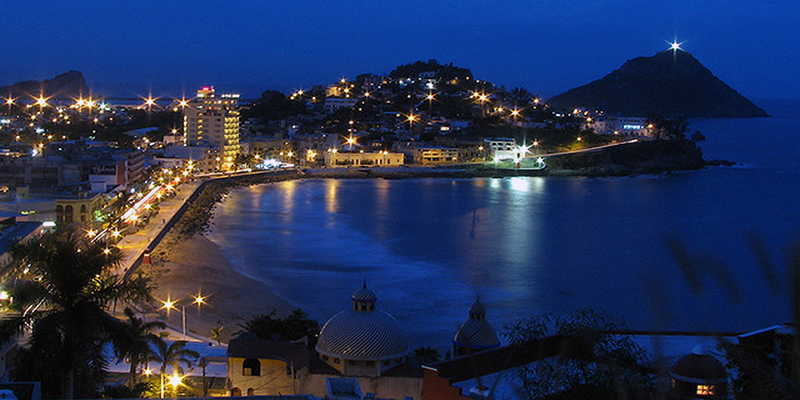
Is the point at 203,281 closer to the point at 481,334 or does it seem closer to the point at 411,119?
the point at 481,334

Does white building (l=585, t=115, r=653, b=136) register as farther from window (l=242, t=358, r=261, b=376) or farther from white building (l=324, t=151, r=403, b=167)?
window (l=242, t=358, r=261, b=376)

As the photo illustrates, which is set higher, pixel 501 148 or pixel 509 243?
pixel 501 148

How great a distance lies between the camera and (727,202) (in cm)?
2002

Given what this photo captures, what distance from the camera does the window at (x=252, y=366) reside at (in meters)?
5.46

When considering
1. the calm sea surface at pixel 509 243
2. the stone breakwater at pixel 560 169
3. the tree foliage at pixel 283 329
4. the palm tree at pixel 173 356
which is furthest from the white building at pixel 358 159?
the palm tree at pixel 173 356

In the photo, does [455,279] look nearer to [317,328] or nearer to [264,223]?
[317,328]

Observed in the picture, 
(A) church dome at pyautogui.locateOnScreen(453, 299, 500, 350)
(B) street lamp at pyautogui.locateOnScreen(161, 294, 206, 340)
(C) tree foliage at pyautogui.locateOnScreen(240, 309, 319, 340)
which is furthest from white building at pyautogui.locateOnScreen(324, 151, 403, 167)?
(A) church dome at pyautogui.locateOnScreen(453, 299, 500, 350)

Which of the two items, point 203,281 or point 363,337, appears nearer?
point 363,337

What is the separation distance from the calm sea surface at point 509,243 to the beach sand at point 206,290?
0.95 ft

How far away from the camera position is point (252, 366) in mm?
5465

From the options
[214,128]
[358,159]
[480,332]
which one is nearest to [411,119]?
[358,159]

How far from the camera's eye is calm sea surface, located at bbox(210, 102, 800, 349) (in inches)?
343

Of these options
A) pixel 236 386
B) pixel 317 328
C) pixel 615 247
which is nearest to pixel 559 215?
pixel 615 247

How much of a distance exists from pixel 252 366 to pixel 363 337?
0.77 metres
